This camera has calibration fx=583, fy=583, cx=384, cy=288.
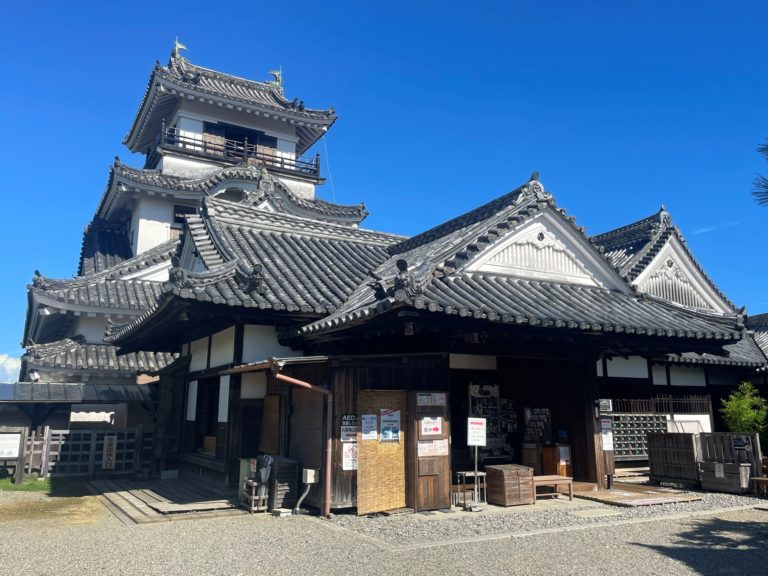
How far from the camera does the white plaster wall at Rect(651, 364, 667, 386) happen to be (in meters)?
18.5

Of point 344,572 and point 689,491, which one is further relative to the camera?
point 689,491

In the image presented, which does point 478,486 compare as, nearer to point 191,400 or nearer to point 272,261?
point 272,261

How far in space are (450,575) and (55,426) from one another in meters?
17.9

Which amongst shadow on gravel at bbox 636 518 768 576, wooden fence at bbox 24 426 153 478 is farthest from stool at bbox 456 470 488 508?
wooden fence at bbox 24 426 153 478

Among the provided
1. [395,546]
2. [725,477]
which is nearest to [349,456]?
[395,546]

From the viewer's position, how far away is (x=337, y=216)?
105 feet

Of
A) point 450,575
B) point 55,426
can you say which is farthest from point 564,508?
point 55,426

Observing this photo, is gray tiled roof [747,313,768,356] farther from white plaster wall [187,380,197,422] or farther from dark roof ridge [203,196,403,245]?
white plaster wall [187,380,197,422]

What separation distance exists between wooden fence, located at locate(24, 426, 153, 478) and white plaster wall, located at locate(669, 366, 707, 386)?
16.4 meters

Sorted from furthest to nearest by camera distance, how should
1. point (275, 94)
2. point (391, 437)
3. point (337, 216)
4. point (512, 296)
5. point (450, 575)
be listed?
1. point (275, 94)
2. point (337, 216)
3. point (512, 296)
4. point (391, 437)
5. point (450, 575)

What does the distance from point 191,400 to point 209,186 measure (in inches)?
561

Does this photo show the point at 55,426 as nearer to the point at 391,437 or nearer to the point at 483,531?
the point at 391,437

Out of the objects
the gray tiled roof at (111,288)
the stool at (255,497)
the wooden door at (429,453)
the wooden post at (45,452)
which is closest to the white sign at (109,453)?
the wooden post at (45,452)

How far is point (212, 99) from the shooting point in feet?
97.2
